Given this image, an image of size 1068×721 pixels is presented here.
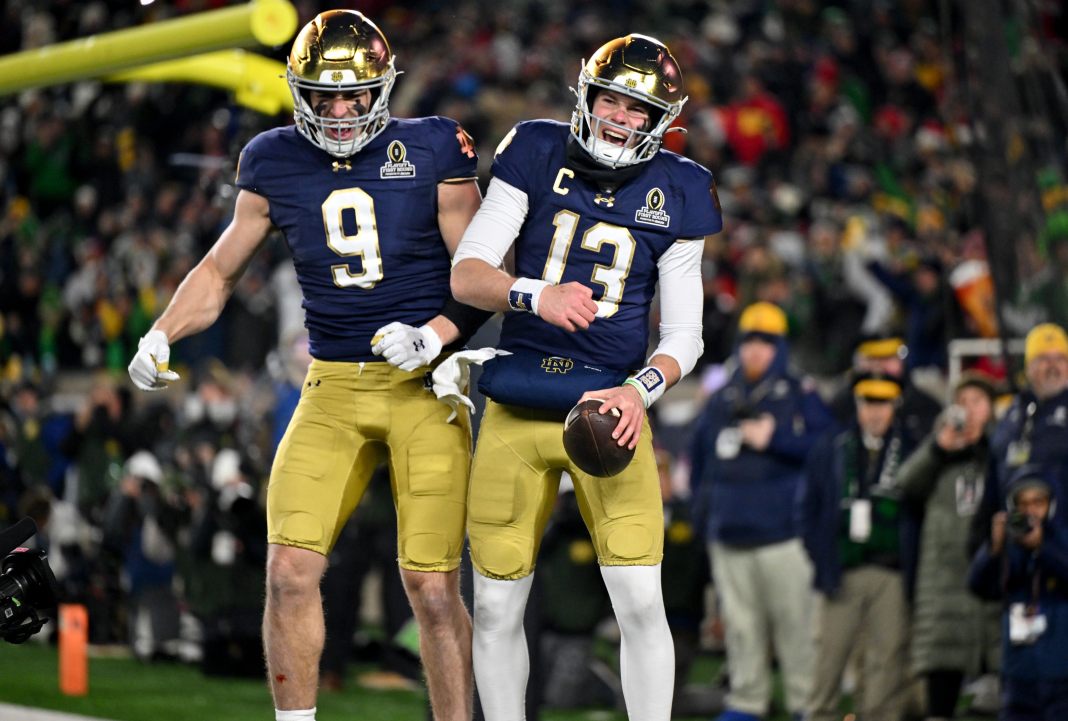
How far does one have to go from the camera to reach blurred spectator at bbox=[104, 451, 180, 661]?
10.0 meters

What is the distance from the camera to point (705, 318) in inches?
442

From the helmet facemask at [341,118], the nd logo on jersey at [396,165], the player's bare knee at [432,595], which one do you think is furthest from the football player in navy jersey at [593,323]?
the helmet facemask at [341,118]

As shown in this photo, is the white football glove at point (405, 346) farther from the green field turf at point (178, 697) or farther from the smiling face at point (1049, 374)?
the green field turf at point (178, 697)

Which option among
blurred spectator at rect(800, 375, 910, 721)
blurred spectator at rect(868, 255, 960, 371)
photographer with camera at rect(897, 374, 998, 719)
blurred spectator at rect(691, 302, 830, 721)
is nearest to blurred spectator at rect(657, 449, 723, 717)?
blurred spectator at rect(691, 302, 830, 721)

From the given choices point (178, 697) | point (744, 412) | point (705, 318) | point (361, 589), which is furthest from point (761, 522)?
point (705, 318)

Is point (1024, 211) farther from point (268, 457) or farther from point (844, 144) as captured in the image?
point (844, 144)

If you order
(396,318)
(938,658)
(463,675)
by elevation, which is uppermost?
(396,318)

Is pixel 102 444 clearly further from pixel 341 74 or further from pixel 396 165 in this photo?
pixel 341 74

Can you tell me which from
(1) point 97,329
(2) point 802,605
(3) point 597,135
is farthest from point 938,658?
(1) point 97,329

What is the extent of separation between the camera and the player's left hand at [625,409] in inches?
167

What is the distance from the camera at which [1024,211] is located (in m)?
6.97

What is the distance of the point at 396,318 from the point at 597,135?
2.46 feet

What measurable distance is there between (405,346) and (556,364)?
0.38 meters

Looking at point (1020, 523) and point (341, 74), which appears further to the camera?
point (1020, 523)
